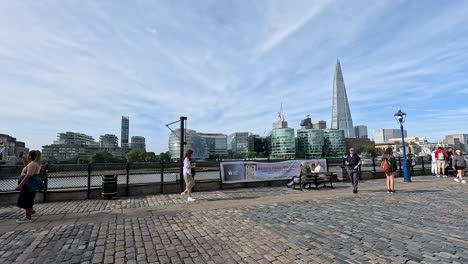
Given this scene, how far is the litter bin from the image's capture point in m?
10.2

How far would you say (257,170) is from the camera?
13.7m

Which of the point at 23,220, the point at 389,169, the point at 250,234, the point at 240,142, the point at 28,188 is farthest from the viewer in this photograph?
the point at 240,142

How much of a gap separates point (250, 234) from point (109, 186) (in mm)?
7006

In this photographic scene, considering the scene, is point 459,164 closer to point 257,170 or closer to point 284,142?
point 257,170

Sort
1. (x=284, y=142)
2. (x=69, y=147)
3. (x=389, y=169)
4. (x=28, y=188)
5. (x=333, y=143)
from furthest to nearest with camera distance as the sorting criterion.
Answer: (x=333, y=143)
(x=284, y=142)
(x=69, y=147)
(x=389, y=169)
(x=28, y=188)

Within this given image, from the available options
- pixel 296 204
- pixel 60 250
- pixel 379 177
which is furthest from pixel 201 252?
pixel 379 177

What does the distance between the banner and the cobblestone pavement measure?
4.39 meters

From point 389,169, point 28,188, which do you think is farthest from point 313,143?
point 28,188

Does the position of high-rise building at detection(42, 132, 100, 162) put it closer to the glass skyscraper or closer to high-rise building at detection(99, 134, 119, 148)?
high-rise building at detection(99, 134, 119, 148)

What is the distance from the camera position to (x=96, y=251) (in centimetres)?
459

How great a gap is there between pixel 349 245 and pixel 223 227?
2630mm

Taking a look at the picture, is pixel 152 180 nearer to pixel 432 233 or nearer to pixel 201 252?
pixel 201 252

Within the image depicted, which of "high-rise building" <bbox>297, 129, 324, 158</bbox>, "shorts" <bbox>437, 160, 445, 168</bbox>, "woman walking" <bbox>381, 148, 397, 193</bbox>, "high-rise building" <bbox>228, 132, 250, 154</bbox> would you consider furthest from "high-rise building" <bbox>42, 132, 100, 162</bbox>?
"woman walking" <bbox>381, 148, 397, 193</bbox>

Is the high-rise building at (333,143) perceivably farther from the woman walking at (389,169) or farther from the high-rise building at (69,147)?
the woman walking at (389,169)
